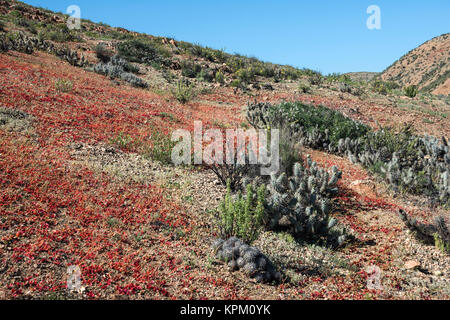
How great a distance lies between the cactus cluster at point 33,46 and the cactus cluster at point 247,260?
14817mm

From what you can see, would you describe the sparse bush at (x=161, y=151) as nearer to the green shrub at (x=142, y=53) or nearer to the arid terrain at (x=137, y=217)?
the arid terrain at (x=137, y=217)

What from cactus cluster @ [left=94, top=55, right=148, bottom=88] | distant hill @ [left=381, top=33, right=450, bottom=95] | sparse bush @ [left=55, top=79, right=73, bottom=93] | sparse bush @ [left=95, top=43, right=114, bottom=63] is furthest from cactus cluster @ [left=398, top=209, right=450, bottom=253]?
distant hill @ [left=381, top=33, right=450, bottom=95]

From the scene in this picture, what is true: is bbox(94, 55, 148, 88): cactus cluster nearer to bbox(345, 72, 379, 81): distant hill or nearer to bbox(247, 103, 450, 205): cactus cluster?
bbox(247, 103, 450, 205): cactus cluster

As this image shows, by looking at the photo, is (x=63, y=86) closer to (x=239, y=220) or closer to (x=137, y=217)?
(x=137, y=217)

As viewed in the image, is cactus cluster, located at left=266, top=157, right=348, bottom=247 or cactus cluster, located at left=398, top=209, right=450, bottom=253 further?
cactus cluster, located at left=266, top=157, right=348, bottom=247

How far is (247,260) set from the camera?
437 centimetres

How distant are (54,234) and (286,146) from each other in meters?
5.44

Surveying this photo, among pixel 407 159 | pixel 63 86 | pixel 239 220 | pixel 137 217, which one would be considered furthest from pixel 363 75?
pixel 137 217

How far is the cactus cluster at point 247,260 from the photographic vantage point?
14.1 feet

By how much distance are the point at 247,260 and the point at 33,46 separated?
18619 mm

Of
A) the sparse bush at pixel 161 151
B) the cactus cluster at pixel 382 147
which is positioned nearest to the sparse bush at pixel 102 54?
the cactus cluster at pixel 382 147

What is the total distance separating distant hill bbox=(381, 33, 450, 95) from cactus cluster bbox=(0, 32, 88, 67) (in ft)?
187

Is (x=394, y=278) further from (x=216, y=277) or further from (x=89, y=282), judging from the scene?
Answer: (x=89, y=282)

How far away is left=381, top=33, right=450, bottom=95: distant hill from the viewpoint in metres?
56.9
